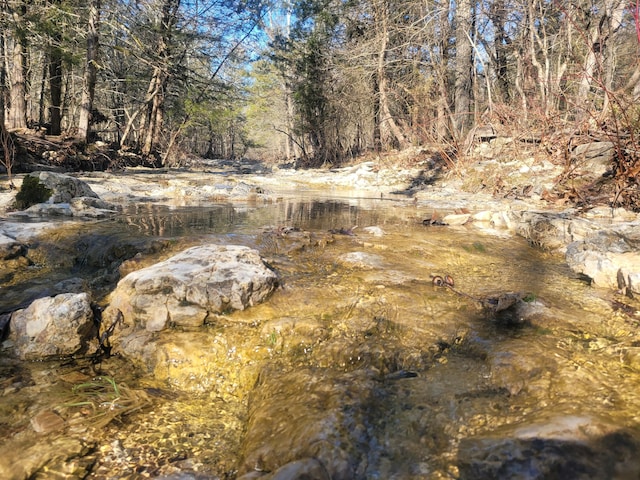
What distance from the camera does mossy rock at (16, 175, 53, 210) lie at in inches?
239

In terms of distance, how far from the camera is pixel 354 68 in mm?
14742

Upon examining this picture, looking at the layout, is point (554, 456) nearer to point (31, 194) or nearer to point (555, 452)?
point (555, 452)

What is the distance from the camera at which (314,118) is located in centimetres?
2295

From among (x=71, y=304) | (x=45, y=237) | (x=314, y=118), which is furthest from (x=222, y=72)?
(x=71, y=304)

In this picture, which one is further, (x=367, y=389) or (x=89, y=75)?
(x=89, y=75)

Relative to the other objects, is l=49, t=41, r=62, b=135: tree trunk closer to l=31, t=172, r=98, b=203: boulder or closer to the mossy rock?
l=31, t=172, r=98, b=203: boulder

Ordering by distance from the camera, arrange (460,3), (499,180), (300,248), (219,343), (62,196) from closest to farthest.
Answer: (219,343)
(300,248)
(62,196)
(499,180)
(460,3)

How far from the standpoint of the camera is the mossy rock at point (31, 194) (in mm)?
6078

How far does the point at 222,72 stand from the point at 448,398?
68.2 ft

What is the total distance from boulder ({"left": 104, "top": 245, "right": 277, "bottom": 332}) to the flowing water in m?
0.12

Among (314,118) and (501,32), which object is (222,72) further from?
(501,32)

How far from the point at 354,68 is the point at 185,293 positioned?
14072 mm

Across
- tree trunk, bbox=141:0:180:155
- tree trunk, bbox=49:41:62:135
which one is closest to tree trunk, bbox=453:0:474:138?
tree trunk, bbox=141:0:180:155

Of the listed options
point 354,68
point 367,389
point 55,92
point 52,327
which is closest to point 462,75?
point 354,68
